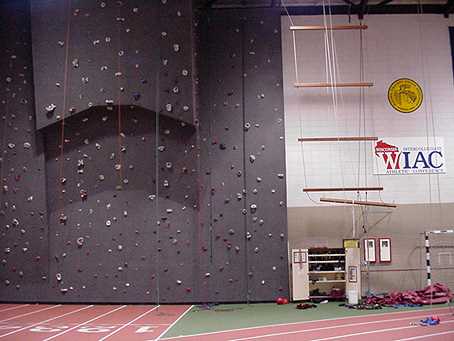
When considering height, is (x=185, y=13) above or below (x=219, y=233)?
above

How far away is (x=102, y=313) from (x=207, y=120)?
394 centimetres

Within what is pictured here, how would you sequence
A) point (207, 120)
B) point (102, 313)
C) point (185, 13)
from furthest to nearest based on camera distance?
1. point (207, 120)
2. point (185, 13)
3. point (102, 313)

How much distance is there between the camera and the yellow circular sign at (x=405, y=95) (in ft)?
32.9

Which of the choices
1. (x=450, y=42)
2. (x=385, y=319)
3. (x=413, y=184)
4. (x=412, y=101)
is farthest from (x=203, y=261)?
(x=450, y=42)

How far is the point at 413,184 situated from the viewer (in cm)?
981

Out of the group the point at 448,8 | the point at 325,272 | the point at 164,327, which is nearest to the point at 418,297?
the point at 325,272

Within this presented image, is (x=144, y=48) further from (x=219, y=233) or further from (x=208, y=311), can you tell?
(x=208, y=311)

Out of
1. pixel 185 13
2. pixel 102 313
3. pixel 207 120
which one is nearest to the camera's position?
pixel 102 313

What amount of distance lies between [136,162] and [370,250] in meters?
4.65

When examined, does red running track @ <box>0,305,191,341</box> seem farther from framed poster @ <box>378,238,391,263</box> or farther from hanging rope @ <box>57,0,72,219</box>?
framed poster @ <box>378,238,391,263</box>

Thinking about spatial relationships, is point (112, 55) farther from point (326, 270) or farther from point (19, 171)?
point (326, 270)

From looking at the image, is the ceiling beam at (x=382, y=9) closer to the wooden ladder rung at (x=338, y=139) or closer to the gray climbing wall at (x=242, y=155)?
the gray climbing wall at (x=242, y=155)

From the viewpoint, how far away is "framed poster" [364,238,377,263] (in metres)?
9.45

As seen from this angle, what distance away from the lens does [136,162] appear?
958 cm
